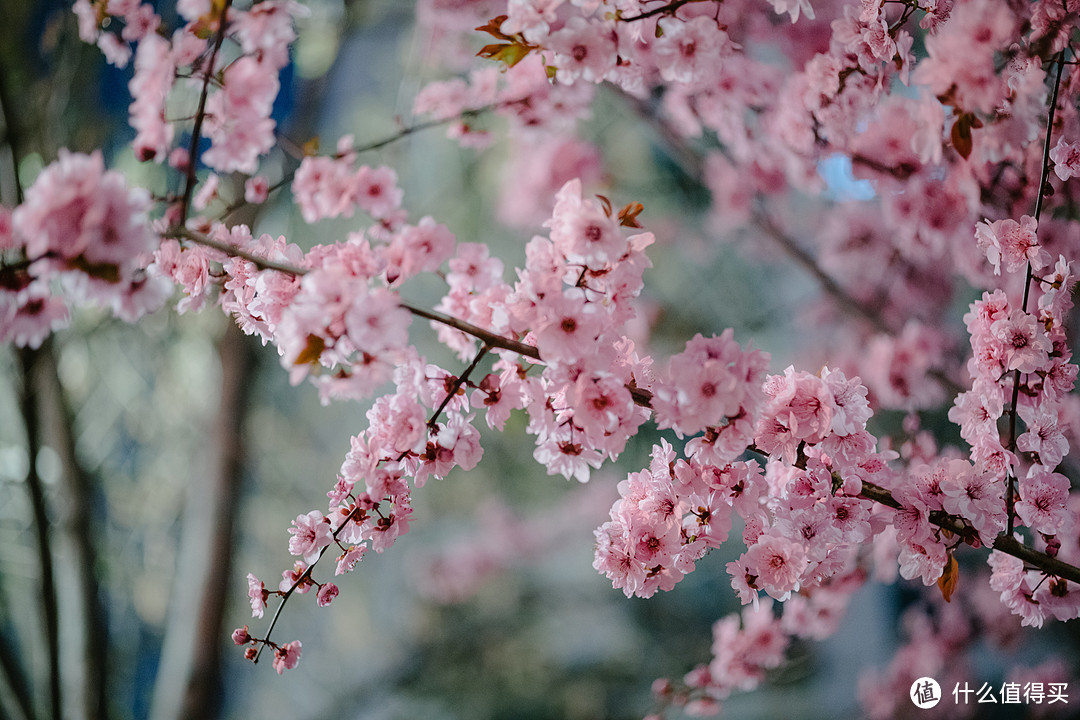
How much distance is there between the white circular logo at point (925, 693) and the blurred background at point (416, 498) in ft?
2.26

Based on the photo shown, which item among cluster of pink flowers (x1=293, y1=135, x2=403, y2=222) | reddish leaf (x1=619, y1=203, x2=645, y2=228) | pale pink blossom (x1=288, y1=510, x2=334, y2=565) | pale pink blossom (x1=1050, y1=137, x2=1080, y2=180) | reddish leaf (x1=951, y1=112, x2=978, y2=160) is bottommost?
pale pink blossom (x1=288, y1=510, x2=334, y2=565)

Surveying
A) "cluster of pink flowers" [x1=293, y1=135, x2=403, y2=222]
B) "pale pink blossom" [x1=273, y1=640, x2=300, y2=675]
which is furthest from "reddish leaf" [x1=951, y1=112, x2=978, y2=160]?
"pale pink blossom" [x1=273, y1=640, x2=300, y2=675]

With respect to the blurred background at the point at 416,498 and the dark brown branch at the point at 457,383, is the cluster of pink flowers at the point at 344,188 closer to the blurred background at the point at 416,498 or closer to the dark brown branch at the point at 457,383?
the dark brown branch at the point at 457,383

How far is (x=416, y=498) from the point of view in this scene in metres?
2.63

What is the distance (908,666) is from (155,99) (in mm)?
2591

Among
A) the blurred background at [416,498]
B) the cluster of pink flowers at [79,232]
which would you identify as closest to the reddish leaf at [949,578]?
the cluster of pink flowers at [79,232]

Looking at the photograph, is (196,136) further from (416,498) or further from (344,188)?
(416,498)

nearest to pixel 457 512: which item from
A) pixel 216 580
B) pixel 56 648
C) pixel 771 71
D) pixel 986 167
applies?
pixel 216 580

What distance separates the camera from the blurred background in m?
2.16

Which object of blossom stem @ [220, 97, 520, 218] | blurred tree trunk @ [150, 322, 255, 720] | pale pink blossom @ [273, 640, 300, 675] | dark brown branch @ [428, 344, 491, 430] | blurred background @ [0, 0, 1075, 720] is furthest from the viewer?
blurred background @ [0, 0, 1075, 720]

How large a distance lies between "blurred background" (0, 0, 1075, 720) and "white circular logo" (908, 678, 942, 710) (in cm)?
69

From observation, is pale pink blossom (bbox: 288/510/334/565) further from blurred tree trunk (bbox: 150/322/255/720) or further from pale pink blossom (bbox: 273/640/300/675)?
blurred tree trunk (bbox: 150/322/255/720)

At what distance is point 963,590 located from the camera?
2.07 m

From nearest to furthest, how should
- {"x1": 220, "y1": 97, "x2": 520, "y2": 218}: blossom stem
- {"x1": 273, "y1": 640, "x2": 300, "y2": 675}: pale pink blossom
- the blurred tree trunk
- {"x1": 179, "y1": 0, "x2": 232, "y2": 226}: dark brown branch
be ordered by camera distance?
{"x1": 179, "y1": 0, "x2": 232, "y2": 226}: dark brown branch, {"x1": 273, "y1": 640, "x2": 300, "y2": 675}: pale pink blossom, {"x1": 220, "y1": 97, "x2": 520, "y2": 218}: blossom stem, the blurred tree trunk
